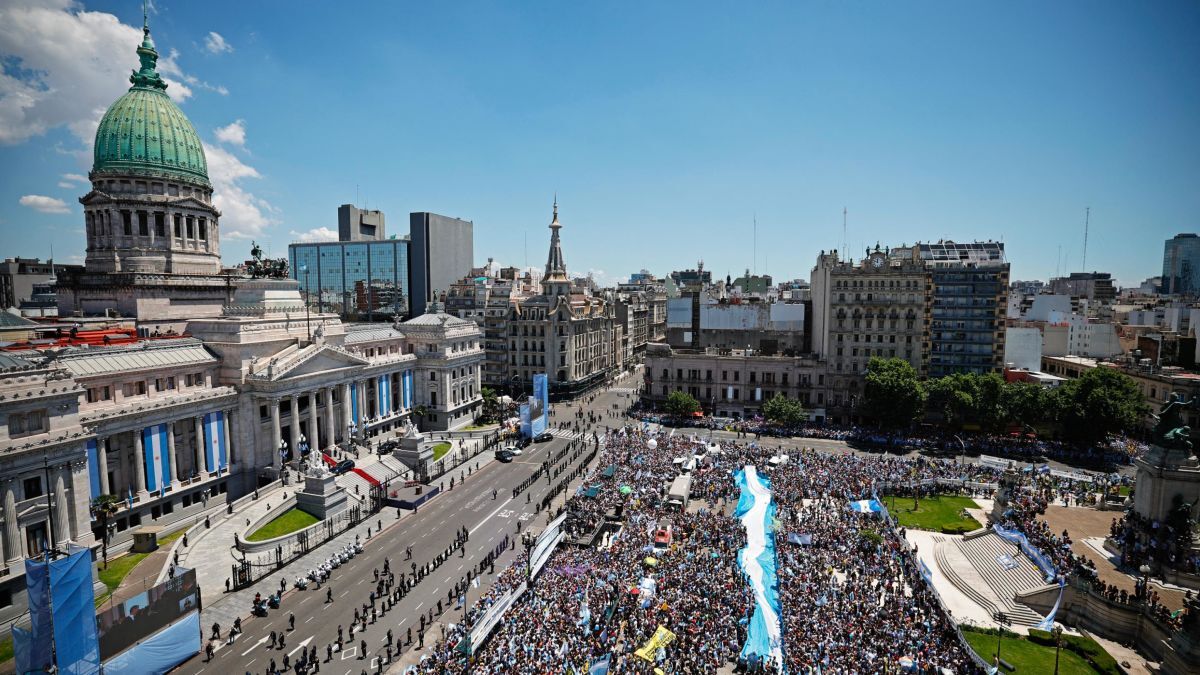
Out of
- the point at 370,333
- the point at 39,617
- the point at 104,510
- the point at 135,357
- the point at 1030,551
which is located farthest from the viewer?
the point at 370,333

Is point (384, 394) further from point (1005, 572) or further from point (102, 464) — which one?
point (1005, 572)

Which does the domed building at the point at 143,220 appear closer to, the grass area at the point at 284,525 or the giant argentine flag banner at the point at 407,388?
the giant argentine flag banner at the point at 407,388

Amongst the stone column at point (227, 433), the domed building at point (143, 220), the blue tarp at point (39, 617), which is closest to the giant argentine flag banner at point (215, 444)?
the stone column at point (227, 433)

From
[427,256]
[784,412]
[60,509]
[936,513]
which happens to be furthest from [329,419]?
[427,256]

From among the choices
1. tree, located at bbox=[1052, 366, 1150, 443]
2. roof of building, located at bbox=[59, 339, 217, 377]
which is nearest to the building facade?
tree, located at bbox=[1052, 366, 1150, 443]

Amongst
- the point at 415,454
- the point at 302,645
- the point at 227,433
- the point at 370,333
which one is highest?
the point at 370,333

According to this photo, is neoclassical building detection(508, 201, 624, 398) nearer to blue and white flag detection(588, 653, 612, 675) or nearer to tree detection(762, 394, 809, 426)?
tree detection(762, 394, 809, 426)
